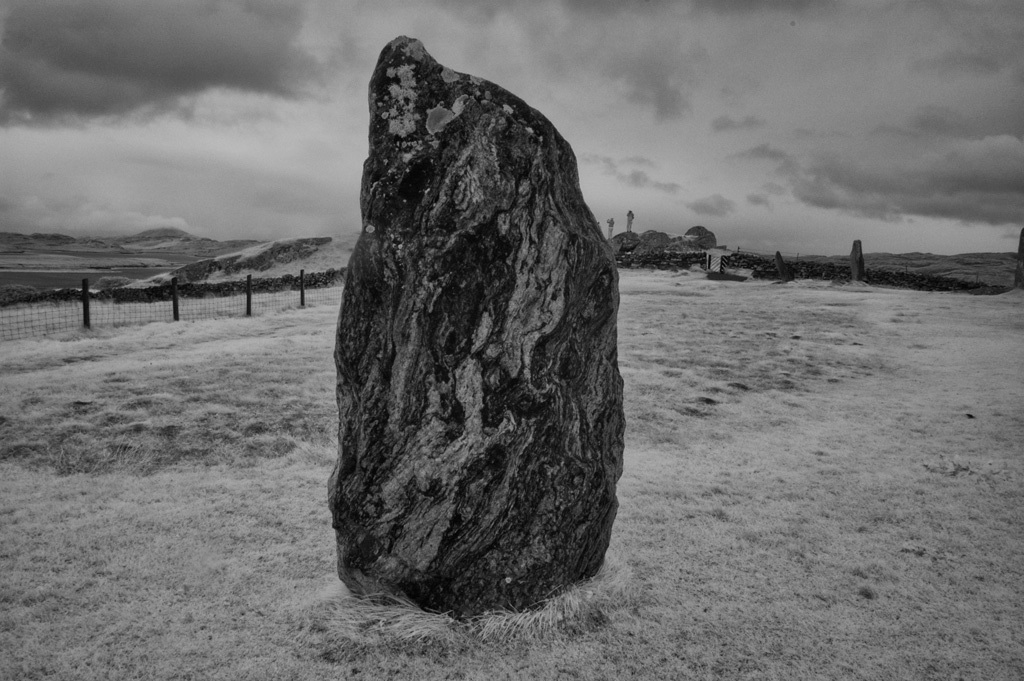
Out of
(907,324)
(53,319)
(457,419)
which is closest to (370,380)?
(457,419)

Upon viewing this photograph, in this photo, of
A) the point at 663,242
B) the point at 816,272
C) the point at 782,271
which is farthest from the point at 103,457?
the point at 663,242

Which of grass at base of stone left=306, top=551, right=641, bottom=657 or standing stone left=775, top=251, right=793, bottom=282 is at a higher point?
standing stone left=775, top=251, right=793, bottom=282

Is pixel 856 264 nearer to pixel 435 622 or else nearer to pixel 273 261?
pixel 435 622

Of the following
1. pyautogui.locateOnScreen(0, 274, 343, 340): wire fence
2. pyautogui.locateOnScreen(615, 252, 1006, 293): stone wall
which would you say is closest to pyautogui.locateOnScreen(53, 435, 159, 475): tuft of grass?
pyautogui.locateOnScreen(0, 274, 343, 340): wire fence

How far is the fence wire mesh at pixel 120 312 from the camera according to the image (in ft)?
57.1

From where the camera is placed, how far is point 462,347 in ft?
13.8

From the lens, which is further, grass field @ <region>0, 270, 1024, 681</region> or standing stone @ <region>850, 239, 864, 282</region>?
standing stone @ <region>850, 239, 864, 282</region>

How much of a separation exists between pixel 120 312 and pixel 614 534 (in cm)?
2076

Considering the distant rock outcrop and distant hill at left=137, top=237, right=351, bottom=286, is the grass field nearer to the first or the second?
distant hill at left=137, top=237, right=351, bottom=286

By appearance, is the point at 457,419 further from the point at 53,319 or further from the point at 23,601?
the point at 53,319

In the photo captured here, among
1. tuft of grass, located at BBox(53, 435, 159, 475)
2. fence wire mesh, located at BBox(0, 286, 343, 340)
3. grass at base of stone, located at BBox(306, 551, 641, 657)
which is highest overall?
fence wire mesh, located at BBox(0, 286, 343, 340)

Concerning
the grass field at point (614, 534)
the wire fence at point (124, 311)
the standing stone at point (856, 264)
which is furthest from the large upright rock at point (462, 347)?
the standing stone at point (856, 264)

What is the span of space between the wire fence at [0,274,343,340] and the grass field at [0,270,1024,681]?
16.8 ft

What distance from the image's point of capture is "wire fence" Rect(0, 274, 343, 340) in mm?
17219
